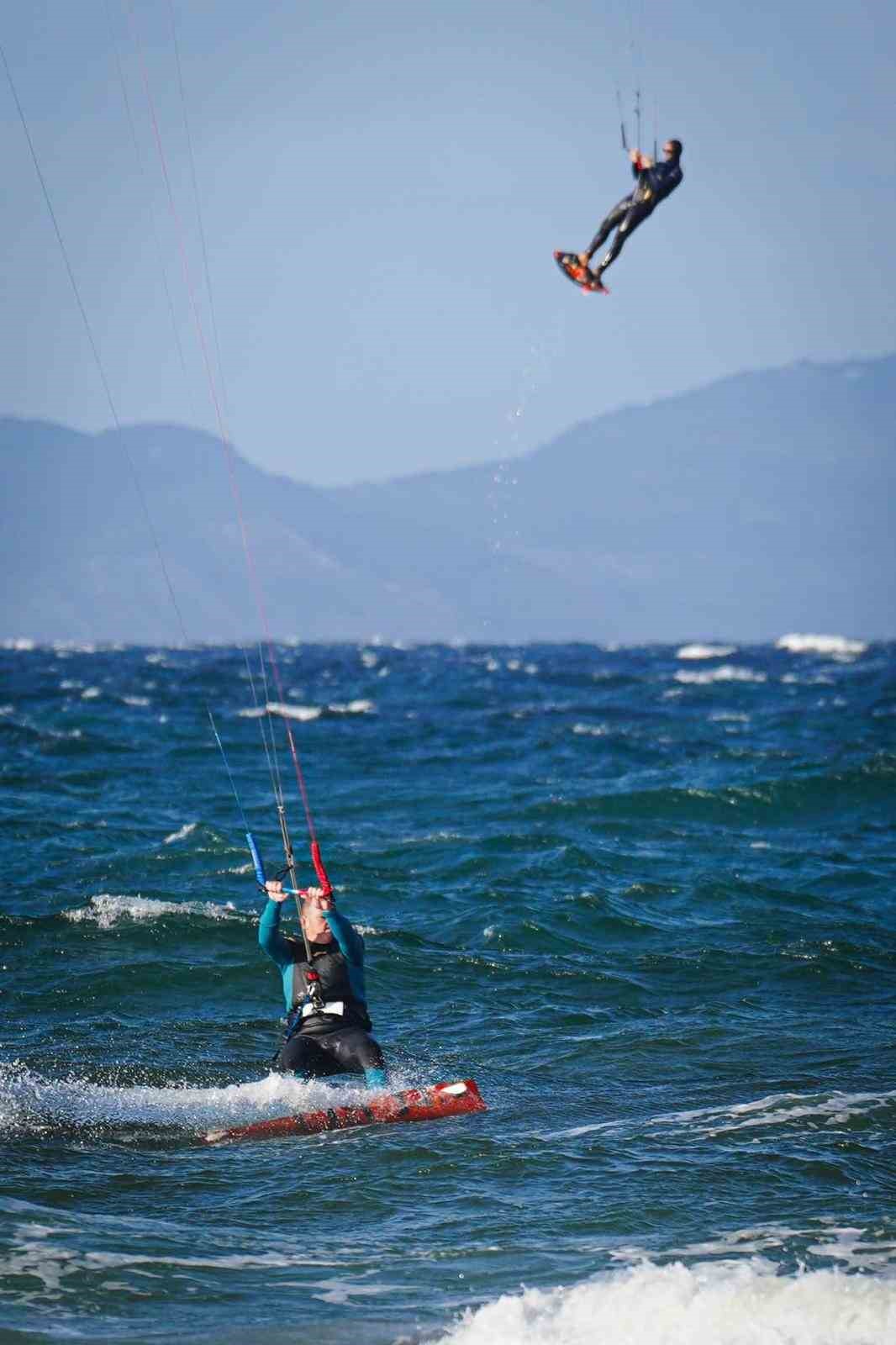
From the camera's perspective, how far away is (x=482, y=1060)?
13227 mm

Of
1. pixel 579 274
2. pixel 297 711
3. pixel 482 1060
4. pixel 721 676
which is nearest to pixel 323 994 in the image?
pixel 482 1060

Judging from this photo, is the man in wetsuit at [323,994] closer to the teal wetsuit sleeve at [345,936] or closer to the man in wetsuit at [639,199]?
the teal wetsuit sleeve at [345,936]

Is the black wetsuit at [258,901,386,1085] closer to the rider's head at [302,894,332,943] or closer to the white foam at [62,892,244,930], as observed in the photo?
the rider's head at [302,894,332,943]

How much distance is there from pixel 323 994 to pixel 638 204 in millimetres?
6883

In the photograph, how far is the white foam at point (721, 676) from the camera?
70250 millimetres

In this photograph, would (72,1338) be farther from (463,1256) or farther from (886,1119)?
(886,1119)

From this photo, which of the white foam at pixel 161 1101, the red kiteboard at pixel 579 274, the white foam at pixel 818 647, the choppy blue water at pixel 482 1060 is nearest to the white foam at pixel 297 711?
the choppy blue water at pixel 482 1060

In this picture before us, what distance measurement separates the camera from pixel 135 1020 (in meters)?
14.5

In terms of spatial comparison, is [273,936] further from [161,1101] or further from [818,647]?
[818,647]

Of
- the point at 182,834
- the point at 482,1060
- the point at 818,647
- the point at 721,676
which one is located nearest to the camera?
the point at 482,1060

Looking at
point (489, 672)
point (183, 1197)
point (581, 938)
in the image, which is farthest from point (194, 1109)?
point (489, 672)

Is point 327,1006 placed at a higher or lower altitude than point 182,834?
lower

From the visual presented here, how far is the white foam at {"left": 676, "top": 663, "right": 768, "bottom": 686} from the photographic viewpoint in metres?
70.2

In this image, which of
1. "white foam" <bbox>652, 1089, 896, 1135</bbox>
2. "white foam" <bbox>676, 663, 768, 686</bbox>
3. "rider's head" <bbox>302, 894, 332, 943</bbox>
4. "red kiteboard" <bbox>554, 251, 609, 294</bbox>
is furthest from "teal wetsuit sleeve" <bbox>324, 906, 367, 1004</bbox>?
"white foam" <bbox>676, 663, 768, 686</bbox>
